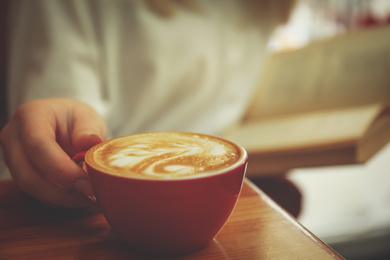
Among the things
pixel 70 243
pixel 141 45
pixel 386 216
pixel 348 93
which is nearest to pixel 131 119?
pixel 141 45

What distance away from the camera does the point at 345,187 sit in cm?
183

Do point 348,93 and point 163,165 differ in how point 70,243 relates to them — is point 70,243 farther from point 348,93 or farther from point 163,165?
point 348,93

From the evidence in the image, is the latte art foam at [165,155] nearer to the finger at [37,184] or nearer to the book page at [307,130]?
the finger at [37,184]

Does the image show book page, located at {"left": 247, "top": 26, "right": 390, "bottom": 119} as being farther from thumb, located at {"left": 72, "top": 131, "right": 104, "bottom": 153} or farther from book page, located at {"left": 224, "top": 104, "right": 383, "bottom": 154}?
thumb, located at {"left": 72, "top": 131, "right": 104, "bottom": 153}

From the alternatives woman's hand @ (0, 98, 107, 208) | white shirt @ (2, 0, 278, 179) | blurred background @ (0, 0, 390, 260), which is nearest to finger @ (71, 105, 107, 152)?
woman's hand @ (0, 98, 107, 208)

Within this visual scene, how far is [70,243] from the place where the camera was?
0.36 metres

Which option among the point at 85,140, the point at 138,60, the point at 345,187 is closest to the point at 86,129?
the point at 85,140

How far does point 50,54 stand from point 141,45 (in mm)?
278

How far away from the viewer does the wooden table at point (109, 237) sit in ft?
1.12

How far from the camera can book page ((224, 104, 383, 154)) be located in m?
0.87

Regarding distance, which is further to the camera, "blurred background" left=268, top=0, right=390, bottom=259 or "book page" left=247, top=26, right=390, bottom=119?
"blurred background" left=268, top=0, right=390, bottom=259

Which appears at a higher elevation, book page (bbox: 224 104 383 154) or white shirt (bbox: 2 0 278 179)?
white shirt (bbox: 2 0 278 179)

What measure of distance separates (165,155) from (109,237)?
117 mm

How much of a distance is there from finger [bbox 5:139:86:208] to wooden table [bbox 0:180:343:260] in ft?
0.08
